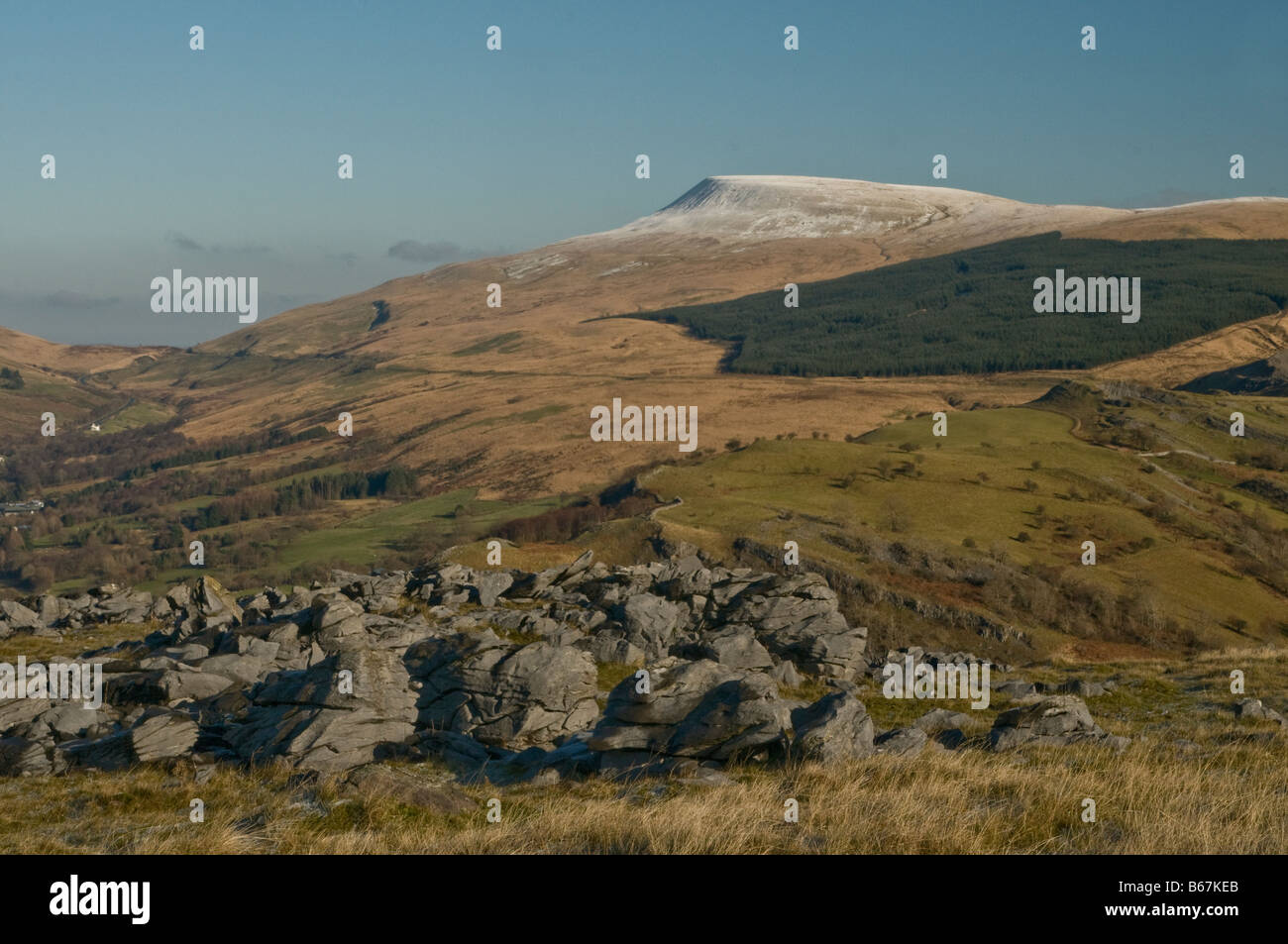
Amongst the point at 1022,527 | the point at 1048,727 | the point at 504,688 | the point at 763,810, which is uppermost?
the point at 763,810

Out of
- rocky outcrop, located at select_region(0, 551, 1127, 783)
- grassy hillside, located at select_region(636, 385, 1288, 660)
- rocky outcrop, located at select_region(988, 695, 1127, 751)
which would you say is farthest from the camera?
grassy hillside, located at select_region(636, 385, 1288, 660)

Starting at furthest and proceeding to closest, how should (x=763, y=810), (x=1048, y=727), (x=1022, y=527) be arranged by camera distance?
(x=1022, y=527), (x=1048, y=727), (x=763, y=810)

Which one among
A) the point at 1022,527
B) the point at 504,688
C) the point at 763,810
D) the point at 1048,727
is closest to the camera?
the point at 763,810

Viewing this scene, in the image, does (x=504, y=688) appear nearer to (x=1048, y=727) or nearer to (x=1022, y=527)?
(x=1048, y=727)

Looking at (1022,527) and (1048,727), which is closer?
(1048,727)

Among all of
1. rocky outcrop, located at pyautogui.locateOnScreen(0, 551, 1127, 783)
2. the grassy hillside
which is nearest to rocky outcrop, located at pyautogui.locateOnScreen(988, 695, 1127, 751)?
rocky outcrop, located at pyautogui.locateOnScreen(0, 551, 1127, 783)

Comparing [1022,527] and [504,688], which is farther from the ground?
[504,688]

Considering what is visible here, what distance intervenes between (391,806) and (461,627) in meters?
21.5

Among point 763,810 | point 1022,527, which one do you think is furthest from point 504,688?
point 1022,527

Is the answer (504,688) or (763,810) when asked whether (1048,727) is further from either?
(504,688)

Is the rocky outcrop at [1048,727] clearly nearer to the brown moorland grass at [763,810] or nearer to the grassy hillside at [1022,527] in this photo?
the brown moorland grass at [763,810]

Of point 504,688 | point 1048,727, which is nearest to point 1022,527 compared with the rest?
point 1048,727

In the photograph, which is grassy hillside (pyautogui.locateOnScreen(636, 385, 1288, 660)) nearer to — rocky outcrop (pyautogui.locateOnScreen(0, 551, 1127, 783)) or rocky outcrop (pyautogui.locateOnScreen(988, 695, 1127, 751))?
rocky outcrop (pyautogui.locateOnScreen(0, 551, 1127, 783))

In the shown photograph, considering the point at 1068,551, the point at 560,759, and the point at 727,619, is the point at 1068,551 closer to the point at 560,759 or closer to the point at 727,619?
the point at 727,619
